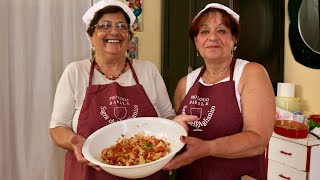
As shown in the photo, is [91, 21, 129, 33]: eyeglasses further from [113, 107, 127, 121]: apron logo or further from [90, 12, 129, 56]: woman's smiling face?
[113, 107, 127, 121]: apron logo

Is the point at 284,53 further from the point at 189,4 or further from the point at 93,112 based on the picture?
the point at 93,112

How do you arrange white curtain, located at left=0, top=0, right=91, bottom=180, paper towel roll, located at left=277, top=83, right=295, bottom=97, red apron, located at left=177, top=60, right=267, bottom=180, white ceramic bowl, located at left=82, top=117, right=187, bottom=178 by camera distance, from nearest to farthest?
1. white ceramic bowl, located at left=82, top=117, right=187, bottom=178
2. red apron, located at left=177, top=60, right=267, bottom=180
3. white curtain, located at left=0, top=0, right=91, bottom=180
4. paper towel roll, located at left=277, top=83, right=295, bottom=97

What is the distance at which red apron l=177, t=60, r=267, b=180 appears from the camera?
1198mm

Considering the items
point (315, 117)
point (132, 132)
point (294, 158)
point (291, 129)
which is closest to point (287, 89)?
point (315, 117)

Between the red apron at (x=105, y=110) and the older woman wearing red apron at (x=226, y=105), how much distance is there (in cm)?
18

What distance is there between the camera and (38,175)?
1.97 m

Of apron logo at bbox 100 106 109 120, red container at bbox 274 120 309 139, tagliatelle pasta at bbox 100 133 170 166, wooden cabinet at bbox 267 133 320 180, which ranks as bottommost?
wooden cabinet at bbox 267 133 320 180

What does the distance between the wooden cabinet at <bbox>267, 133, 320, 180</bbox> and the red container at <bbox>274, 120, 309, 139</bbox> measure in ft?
0.09

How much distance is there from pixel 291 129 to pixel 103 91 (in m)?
1.34

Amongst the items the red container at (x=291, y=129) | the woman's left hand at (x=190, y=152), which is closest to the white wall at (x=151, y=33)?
the red container at (x=291, y=129)

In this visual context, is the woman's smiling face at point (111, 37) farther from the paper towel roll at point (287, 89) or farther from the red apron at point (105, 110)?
the paper towel roll at point (287, 89)

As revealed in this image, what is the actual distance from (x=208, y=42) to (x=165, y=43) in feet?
5.34

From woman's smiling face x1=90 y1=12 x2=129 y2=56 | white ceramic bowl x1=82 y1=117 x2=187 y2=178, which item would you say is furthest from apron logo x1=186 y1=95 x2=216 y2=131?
woman's smiling face x1=90 y1=12 x2=129 y2=56

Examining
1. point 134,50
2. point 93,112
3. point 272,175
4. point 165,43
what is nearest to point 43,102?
point 93,112
